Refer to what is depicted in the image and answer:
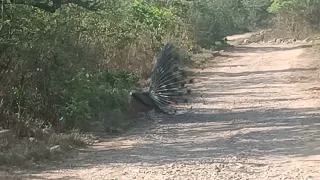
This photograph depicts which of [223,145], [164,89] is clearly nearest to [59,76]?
[164,89]

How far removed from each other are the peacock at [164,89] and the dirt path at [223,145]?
1.78 ft

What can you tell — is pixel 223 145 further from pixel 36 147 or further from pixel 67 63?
pixel 67 63

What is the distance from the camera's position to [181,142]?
9.52 meters

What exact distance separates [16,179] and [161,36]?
1325 centimetres

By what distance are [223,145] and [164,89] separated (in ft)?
12.2

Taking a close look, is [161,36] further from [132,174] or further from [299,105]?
[132,174]

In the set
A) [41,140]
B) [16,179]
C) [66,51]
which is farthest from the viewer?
[66,51]

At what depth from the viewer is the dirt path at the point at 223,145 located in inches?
292

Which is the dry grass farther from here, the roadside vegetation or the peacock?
the peacock

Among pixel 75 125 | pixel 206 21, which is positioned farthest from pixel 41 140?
pixel 206 21

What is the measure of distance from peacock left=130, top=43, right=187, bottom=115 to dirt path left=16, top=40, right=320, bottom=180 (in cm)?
54

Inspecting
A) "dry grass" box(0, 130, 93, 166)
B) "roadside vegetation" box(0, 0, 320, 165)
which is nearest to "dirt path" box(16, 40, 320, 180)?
"dry grass" box(0, 130, 93, 166)

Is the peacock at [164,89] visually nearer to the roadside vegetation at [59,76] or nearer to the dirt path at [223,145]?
the roadside vegetation at [59,76]

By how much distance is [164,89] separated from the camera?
12633 millimetres
